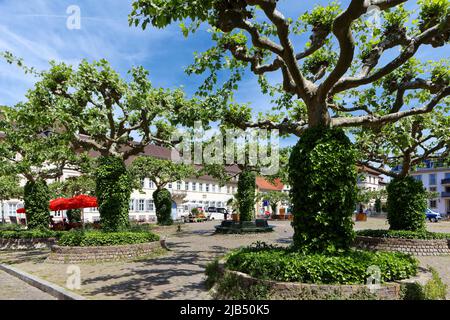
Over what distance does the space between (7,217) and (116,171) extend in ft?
145

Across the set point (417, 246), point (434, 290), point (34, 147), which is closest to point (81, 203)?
point (34, 147)

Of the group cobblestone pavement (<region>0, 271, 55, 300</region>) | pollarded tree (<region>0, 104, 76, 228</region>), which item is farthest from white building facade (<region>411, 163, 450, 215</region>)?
cobblestone pavement (<region>0, 271, 55, 300</region>)

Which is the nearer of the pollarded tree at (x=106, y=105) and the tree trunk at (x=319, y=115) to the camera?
the tree trunk at (x=319, y=115)

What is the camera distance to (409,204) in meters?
16.8

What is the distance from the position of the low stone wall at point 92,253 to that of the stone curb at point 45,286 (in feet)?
5.97

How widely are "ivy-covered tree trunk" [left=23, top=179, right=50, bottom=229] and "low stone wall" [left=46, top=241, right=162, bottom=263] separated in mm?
7780

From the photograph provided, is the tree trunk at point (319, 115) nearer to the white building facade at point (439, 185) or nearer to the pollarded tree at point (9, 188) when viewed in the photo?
the pollarded tree at point (9, 188)

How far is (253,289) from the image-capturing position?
763cm

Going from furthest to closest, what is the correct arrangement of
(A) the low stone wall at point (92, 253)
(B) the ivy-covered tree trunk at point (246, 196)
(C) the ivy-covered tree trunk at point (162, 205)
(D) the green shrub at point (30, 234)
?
1. (C) the ivy-covered tree trunk at point (162, 205)
2. (B) the ivy-covered tree trunk at point (246, 196)
3. (D) the green shrub at point (30, 234)
4. (A) the low stone wall at point (92, 253)

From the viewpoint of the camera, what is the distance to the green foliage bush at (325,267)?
296 inches

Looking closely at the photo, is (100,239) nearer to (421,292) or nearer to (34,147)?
(34,147)

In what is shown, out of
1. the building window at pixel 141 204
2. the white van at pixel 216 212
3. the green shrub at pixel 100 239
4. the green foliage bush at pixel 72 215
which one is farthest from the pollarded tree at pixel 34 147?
the white van at pixel 216 212
